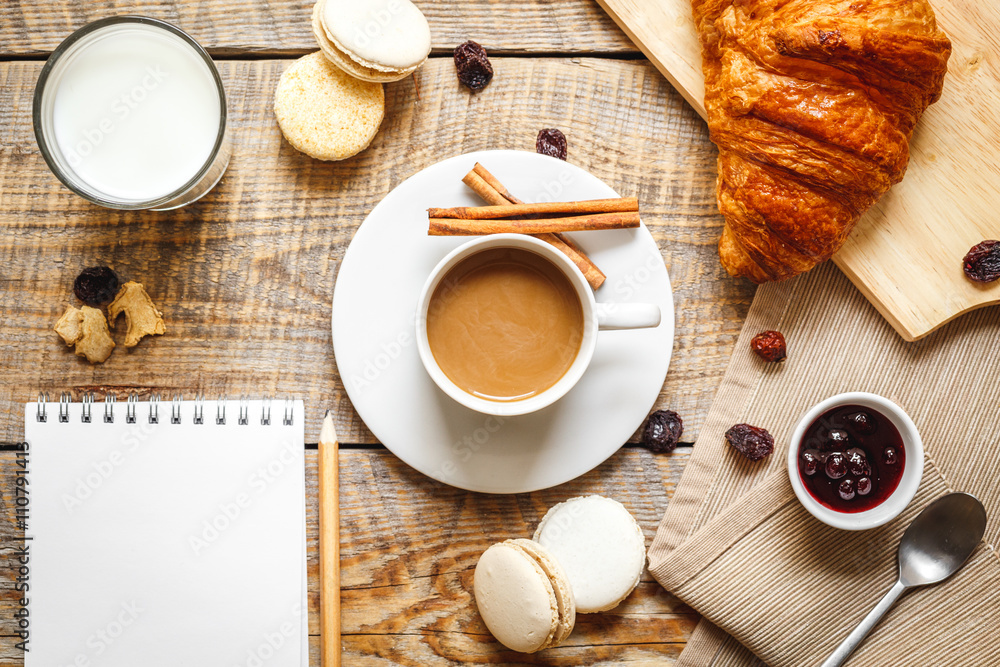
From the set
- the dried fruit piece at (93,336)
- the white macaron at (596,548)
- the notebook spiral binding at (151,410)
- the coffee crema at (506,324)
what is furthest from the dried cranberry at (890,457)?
the dried fruit piece at (93,336)

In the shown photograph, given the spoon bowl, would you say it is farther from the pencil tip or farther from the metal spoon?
the pencil tip

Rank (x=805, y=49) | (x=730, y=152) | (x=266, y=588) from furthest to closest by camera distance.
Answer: (x=266, y=588) → (x=730, y=152) → (x=805, y=49)

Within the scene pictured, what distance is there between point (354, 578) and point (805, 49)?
138 cm

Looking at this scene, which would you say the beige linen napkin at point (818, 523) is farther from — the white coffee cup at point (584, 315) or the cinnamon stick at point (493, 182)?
the cinnamon stick at point (493, 182)

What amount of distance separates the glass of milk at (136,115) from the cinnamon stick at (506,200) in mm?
507

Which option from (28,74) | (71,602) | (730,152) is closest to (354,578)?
(71,602)

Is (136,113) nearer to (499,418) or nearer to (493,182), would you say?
(493,182)

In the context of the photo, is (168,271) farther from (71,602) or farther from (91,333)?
(71,602)

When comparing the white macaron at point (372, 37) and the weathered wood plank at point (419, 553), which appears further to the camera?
the weathered wood plank at point (419, 553)

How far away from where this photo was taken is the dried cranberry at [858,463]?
1.33m

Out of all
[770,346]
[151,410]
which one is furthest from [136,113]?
[770,346]

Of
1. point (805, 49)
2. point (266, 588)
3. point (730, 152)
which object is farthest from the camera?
point (266, 588)

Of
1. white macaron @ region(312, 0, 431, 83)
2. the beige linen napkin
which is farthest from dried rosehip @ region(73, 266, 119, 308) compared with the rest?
the beige linen napkin

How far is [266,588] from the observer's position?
1440 millimetres
